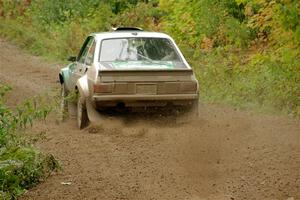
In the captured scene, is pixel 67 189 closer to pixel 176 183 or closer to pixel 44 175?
pixel 44 175

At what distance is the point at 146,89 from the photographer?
9.32 meters

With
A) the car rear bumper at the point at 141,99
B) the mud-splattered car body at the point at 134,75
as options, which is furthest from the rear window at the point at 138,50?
the car rear bumper at the point at 141,99

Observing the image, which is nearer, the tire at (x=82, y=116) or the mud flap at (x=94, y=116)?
the mud flap at (x=94, y=116)

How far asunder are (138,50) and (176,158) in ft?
9.22

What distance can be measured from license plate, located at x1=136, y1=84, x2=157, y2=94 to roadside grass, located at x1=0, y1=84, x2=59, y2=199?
236 cm

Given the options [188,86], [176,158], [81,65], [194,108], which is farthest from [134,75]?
[176,158]

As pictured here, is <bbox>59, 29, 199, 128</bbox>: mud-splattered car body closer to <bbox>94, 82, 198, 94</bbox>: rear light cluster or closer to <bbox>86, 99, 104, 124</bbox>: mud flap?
<bbox>94, 82, 198, 94</bbox>: rear light cluster

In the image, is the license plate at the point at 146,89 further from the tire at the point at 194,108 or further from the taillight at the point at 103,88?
the tire at the point at 194,108

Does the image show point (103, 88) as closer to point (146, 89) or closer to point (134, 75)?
point (134, 75)

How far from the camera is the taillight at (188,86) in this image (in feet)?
30.9

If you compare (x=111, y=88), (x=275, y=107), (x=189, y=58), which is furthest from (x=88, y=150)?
(x=189, y=58)

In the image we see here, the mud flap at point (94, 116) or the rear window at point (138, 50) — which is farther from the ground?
the rear window at point (138, 50)

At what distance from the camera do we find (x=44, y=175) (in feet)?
23.5

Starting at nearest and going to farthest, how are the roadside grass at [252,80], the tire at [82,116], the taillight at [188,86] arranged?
the taillight at [188,86] → the tire at [82,116] → the roadside grass at [252,80]
